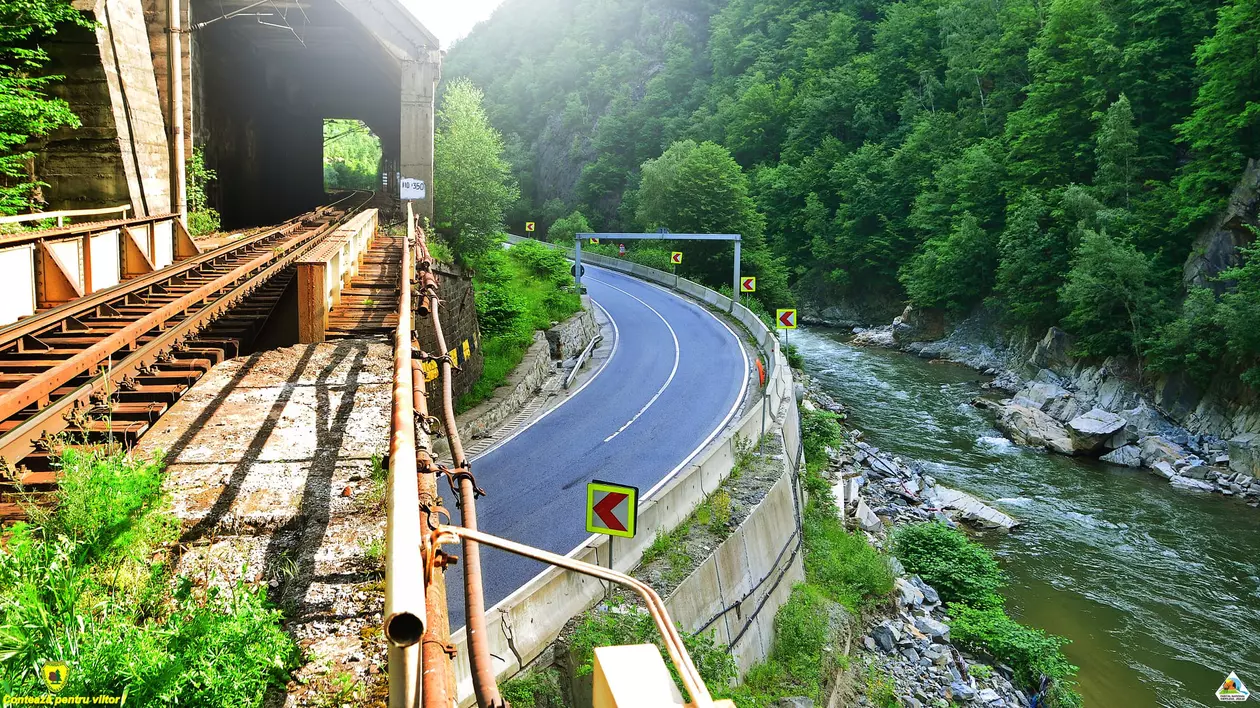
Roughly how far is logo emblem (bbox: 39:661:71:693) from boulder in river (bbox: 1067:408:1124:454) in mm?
34316

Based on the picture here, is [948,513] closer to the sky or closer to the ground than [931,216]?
closer to the ground

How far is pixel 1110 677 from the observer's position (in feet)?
56.3

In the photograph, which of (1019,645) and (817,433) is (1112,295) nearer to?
(817,433)

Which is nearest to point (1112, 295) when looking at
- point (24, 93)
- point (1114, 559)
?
point (1114, 559)

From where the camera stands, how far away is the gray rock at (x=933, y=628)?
17500 millimetres

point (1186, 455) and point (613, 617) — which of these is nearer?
point (613, 617)

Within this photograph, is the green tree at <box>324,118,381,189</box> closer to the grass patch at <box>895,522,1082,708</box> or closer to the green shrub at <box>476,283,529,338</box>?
the green shrub at <box>476,283,529,338</box>

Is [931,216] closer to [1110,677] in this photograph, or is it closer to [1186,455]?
[1186,455]

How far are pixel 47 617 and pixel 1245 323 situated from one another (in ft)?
123

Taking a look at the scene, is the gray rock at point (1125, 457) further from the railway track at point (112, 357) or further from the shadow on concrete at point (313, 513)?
the shadow on concrete at point (313, 513)

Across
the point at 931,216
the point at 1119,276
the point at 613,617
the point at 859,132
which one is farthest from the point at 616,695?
the point at 859,132

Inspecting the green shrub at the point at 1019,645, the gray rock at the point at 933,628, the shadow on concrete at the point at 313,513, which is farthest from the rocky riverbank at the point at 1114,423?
the shadow on concrete at the point at 313,513

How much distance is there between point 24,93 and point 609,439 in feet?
46.5

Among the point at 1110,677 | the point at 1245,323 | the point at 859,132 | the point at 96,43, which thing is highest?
the point at 859,132
